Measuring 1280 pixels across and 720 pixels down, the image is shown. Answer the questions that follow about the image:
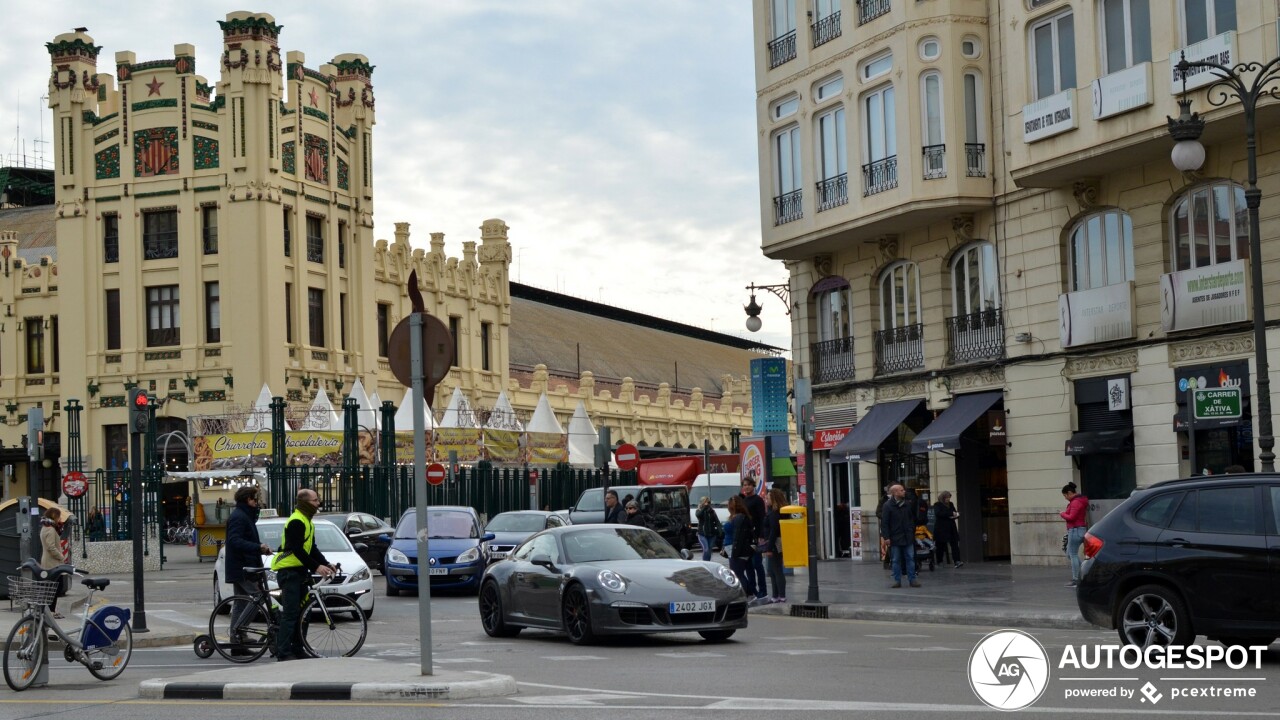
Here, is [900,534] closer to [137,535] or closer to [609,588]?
[609,588]

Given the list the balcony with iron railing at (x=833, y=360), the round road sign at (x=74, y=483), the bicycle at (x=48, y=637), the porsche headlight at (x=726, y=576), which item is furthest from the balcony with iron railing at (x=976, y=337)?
the bicycle at (x=48, y=637)

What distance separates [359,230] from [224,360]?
8136mm

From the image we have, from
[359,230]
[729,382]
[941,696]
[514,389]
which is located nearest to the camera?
[941,696]

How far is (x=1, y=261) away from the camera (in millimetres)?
64125

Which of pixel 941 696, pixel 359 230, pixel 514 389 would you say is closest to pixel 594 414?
pixel 514 389

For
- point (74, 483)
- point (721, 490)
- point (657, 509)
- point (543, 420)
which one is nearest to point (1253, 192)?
point (657, 509)

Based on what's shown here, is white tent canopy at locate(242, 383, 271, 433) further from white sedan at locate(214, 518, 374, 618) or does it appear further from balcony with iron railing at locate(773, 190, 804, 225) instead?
white sedan at locate(214, 518, 374, 618)

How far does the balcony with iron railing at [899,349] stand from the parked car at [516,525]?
8367 millimetres

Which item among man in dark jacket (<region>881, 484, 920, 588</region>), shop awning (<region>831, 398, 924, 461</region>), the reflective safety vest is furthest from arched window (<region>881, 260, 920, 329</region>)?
the reflective safety vest

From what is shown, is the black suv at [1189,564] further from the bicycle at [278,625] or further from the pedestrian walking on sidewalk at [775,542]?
the pedestrian walking on sidewalk at [775,542]

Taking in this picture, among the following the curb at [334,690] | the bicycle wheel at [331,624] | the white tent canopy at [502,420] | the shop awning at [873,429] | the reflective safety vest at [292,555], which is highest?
the white tent canopy at [502,420]

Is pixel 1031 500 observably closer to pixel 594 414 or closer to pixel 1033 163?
pixel 1033 163

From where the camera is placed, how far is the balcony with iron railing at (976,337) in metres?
33.4

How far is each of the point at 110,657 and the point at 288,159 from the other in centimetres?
4599
